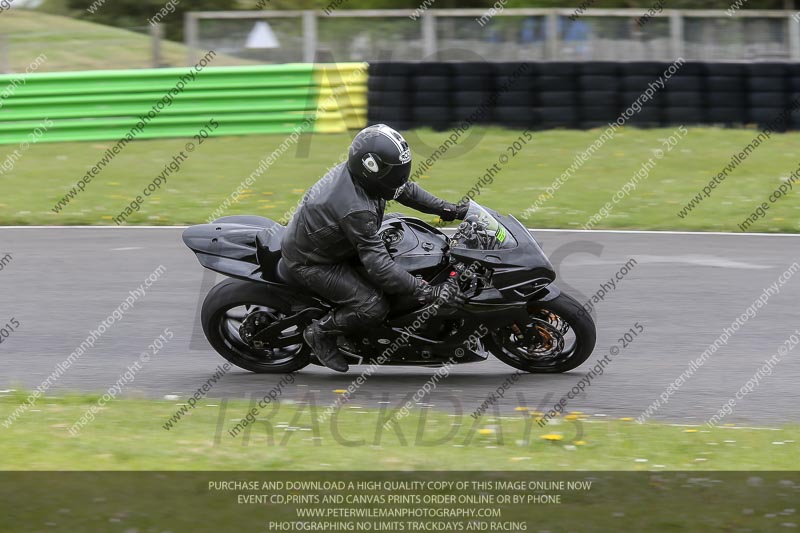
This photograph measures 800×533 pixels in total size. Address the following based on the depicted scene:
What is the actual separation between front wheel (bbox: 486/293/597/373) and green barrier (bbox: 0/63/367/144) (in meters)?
10.3

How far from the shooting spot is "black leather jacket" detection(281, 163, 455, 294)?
7125 mm

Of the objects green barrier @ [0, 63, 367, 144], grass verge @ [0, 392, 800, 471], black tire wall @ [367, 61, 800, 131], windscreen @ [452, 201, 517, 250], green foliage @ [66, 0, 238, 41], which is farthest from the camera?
green foliage @ [66, 0, 238, 41]

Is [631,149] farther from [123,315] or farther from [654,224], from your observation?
[123,315]

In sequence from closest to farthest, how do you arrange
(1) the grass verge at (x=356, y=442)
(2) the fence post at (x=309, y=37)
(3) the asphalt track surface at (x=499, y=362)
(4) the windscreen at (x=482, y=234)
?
(1) the grass verge at (x=356, y=442), (4) the windscreen at (x=482, y=234), (3) the asphalt track surface at (x=499, y=362), (2) the fence post at (x=309, y=37)

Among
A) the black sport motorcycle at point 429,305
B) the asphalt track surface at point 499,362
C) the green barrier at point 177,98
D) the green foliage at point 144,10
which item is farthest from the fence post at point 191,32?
the green foliage at point 144,10

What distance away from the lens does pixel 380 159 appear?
6953 millimetres

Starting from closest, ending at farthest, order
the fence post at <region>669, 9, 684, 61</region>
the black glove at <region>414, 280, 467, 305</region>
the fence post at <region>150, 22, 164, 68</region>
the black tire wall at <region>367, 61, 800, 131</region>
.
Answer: the black glove at <region>414, 280, 467, 305</region> < the black tire wall at <region>367, 61, 800, 131</region> < the fence post at <region>669, 9, 684, 61</region> < the fence post at <region>150, 22, 164, 68</region>

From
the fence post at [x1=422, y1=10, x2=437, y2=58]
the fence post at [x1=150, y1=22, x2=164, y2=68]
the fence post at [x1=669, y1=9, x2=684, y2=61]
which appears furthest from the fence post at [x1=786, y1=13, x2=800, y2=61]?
the fence post at [x1=150, y1=22, x2=164, y2=68]

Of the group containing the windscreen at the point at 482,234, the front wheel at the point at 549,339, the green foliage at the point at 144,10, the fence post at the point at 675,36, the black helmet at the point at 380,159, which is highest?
the black helmet at the point at 380,159

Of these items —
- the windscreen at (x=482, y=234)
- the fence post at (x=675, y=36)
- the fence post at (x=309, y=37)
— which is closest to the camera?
the windscreen at (x=482, y=234)

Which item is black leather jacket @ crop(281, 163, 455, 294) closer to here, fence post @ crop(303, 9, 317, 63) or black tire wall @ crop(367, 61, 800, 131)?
black tire wall @ crop(367, 61, 800, 131)

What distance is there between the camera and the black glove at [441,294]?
24.1 ft

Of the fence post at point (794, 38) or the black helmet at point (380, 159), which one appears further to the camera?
the fence post at point (794, 38)

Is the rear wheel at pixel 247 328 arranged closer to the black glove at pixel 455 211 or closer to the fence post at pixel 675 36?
the black glove at pixel 455 211
